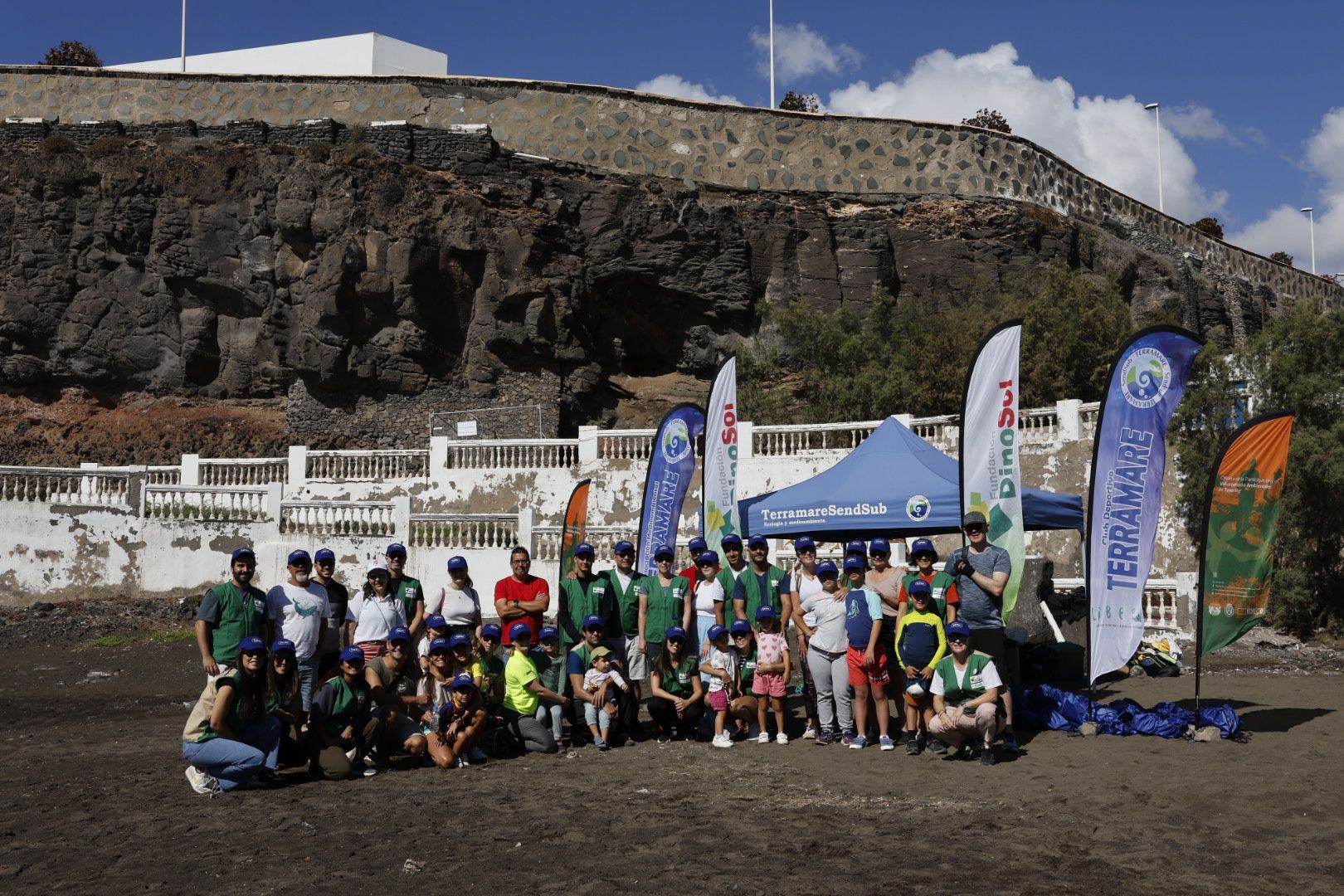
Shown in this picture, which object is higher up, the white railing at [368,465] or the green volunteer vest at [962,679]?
the white railing at [368,465]

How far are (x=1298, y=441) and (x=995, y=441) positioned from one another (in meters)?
8.97

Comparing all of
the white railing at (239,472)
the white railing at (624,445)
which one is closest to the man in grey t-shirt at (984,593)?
the white railing at (624,445)

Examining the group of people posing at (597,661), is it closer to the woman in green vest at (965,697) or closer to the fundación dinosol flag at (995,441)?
the woman in green vest at (965,697)

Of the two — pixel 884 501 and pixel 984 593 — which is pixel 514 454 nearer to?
pixel 884 501

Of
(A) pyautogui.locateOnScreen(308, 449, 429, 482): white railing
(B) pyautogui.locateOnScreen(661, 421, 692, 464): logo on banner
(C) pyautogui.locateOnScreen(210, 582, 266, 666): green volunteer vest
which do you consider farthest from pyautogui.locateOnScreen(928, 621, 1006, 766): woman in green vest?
(A) pyautogui.locateOnScreen(308, 449, 429, 482): white railing

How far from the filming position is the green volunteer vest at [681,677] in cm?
989

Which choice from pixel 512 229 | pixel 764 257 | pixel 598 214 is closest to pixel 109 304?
pixel 512 229

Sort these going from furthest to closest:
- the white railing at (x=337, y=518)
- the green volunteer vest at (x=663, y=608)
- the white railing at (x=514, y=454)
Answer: the white railing at (x=514, y=454) → the white railing at (x=337, y=518) → the green volunteer vest at (x=663, y=608)

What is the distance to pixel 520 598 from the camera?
10367 mm

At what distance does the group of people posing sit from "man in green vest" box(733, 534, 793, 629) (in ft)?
0.06

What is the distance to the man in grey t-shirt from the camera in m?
9.05

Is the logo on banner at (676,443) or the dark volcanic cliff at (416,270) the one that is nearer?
the logo on banner at (676,443)

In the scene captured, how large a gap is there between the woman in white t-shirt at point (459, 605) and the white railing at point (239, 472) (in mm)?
14279

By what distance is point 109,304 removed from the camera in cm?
3222
